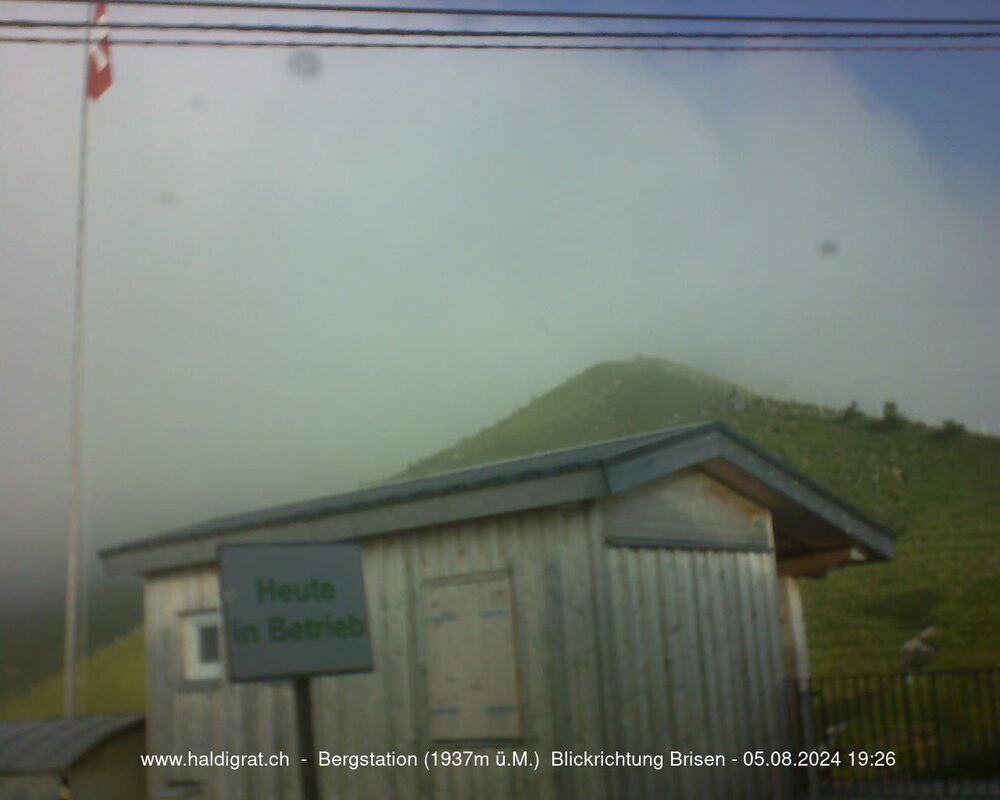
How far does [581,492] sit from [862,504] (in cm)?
4294

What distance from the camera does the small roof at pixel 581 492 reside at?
9.74 meters

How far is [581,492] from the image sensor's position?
955 cm

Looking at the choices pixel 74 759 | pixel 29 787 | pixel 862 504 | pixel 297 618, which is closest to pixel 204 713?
pixel 74 759

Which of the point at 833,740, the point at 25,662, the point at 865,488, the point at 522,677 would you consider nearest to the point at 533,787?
the point at 522,677

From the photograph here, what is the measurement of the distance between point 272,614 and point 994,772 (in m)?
11.8

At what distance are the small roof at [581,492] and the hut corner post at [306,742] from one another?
12.8ft

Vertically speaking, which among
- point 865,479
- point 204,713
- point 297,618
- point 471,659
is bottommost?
point 204,713

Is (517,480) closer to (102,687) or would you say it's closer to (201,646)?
(201,646)

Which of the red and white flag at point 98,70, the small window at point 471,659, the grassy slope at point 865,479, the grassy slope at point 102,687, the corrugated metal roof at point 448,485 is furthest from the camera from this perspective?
the grassy slope at point 102,687

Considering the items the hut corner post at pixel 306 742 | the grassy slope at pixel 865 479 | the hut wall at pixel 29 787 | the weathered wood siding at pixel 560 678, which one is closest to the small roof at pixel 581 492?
the weathered wood siding at pixel 560 678

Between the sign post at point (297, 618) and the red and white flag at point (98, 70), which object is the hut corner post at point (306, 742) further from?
the red and white flag at point (98, 70)

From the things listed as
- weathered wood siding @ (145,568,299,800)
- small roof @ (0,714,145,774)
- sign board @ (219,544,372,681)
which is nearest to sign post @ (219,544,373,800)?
sign board @ (219,544,372,681)

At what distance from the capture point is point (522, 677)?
32.7ft

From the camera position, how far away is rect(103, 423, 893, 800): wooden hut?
9.73m
